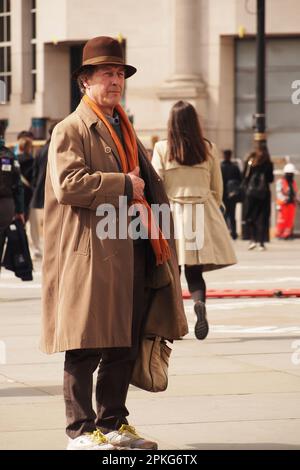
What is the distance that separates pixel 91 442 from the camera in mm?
6488

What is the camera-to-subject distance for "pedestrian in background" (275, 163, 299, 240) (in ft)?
87.8

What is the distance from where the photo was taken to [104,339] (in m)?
6.52

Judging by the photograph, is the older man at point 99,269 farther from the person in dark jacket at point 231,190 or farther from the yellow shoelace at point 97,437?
the person in dark jacket at point 231,190

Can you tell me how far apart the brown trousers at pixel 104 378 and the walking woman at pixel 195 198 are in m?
4.17

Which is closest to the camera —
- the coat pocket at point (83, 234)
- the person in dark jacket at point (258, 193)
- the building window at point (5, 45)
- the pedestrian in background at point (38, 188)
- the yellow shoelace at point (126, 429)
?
the coat pocket at point (83, 234)

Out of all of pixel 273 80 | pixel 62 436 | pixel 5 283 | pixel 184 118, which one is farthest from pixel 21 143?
pixel 273 80

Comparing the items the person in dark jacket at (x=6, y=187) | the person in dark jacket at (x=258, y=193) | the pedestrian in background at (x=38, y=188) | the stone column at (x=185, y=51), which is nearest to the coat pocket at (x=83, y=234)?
the person in dark jacket at (x=6, y=187)

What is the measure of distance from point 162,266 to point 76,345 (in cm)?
58

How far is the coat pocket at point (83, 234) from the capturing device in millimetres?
6582

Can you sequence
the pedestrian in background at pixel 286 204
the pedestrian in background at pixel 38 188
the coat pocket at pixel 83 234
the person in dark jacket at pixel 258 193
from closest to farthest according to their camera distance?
the coat pocket at pixel 83 234, the pedestrian in background at pixel 38 188, the person in dark jacket at pixel 258 193, the pedestrian in background at pixel 286 204

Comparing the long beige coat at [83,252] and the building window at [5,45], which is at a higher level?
the building window at [5,45]

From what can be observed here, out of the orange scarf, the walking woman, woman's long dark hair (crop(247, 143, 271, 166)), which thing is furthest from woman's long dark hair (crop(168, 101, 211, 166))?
woman's long dark hair (crop(247, 143, 271, 166))

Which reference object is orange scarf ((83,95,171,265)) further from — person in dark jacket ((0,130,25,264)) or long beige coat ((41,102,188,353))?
person in dark jacket ((0,130,25,264))
